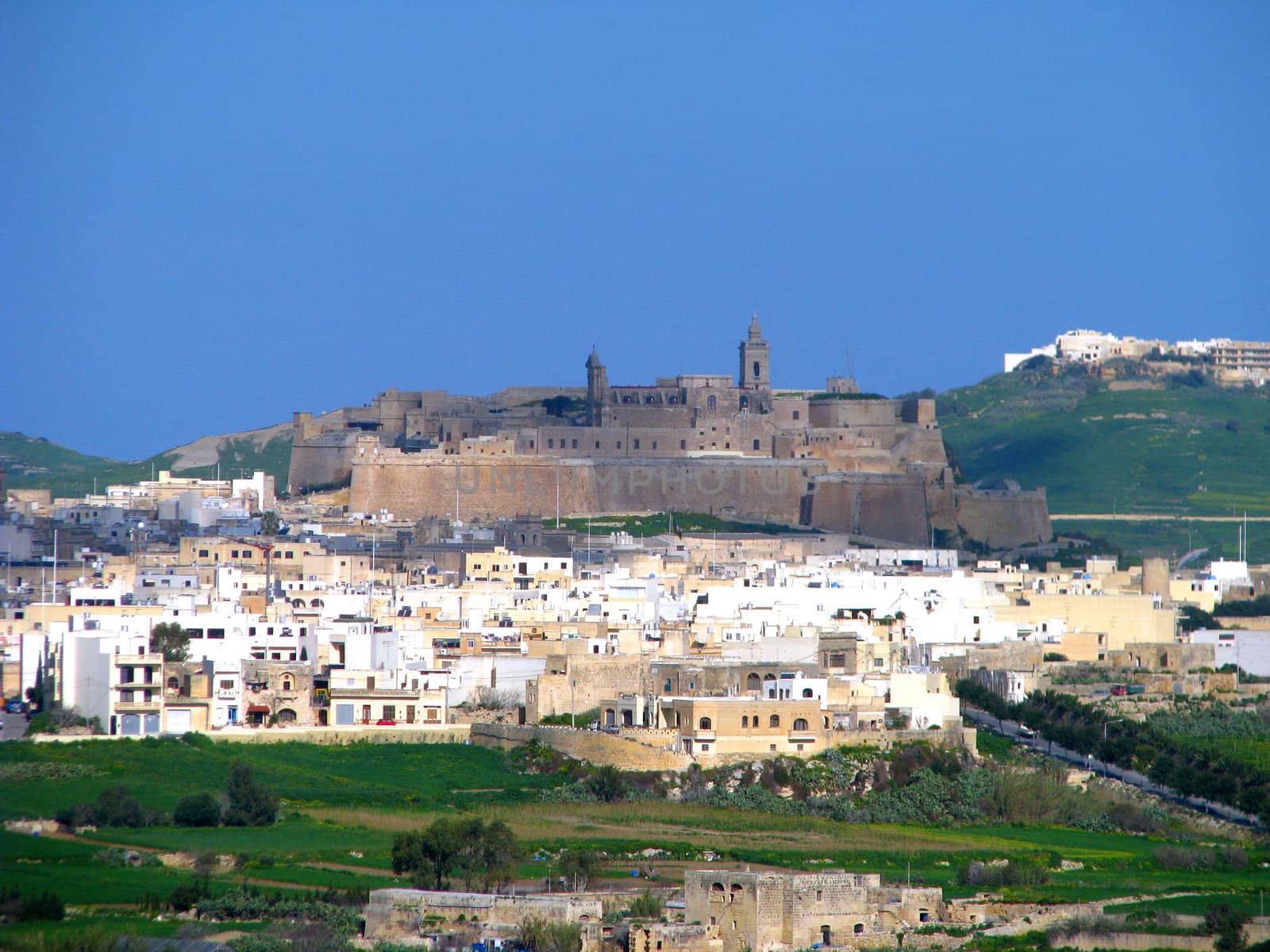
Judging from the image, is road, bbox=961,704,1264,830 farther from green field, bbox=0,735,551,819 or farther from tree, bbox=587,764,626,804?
green field, bbox=0,735,551,819

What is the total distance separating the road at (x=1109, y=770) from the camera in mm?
37844

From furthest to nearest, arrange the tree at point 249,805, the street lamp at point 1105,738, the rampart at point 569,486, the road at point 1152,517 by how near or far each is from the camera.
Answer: the road at point 1152,517 → the rampart at point 569,486 → the street lamp at point 1105,738 → the tree at point 249,805

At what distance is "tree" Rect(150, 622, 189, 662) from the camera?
38.8 m

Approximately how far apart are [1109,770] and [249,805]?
12979 millimetres

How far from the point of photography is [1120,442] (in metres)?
97.5

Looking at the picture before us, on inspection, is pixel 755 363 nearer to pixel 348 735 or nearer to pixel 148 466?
pixel 148 466

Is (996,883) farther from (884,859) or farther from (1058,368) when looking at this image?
(1058,368)

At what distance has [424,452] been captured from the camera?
7356 centimetres

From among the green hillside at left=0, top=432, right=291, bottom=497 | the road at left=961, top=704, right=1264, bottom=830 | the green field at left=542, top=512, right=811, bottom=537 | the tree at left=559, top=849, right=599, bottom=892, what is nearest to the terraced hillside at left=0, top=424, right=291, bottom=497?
the green hillside at left=0, top=432, right=291, bottom=497

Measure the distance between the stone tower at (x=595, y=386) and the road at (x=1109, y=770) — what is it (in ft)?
116

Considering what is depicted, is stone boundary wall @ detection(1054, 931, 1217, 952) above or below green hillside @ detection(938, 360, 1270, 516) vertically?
below

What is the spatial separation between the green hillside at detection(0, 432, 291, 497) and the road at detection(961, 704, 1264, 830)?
42.0 metres

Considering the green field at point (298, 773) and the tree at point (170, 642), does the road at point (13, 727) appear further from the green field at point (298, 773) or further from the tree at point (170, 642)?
Result: the tree at point (170, 642)

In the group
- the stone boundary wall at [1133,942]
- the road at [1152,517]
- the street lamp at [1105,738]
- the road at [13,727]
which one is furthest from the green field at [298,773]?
the road at [1152,517]
